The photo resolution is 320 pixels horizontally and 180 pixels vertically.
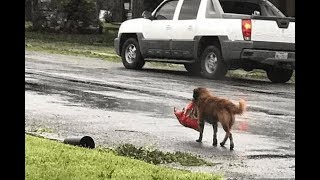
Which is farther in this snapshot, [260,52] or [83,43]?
[83,43]

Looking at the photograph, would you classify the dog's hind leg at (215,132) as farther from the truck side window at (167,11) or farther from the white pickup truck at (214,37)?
the truck side window at (167,11)

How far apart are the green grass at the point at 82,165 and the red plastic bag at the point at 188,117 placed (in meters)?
0.28

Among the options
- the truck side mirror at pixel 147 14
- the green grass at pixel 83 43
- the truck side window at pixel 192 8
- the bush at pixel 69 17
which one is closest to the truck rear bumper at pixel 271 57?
the truck side window at pixel 192 8

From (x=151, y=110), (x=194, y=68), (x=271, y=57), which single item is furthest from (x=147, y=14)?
(x=271, y=57)

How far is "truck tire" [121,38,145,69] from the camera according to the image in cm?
554

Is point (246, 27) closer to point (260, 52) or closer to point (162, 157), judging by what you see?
point (260, 52)

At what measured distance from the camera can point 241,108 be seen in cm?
514

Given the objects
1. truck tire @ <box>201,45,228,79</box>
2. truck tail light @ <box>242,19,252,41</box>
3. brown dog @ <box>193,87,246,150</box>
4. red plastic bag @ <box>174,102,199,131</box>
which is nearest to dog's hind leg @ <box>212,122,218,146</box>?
brown dog @ <box>193,87,246,150</box>

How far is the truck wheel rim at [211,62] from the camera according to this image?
528 centimetres

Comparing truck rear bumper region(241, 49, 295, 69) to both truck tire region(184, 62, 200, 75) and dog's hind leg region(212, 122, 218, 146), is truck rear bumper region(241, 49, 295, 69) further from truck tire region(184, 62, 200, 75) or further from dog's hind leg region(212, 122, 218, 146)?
dog's hind leg region(212, 122, 218, 146)

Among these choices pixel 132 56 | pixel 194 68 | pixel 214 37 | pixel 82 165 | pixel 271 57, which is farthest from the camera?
pixel 132 56

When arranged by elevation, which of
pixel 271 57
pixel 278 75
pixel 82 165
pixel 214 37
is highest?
pixel 214 37

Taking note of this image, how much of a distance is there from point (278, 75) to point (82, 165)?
1.34 m
